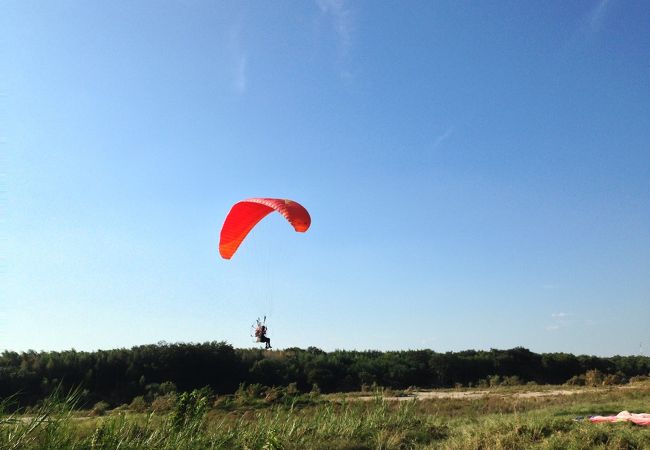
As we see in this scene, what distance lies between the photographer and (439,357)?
44.8 m

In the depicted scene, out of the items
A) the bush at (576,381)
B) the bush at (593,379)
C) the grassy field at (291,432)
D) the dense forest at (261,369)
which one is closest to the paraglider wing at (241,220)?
the grassy field at (291,432)

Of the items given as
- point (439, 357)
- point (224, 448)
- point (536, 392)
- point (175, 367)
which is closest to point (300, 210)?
point (224, 448)

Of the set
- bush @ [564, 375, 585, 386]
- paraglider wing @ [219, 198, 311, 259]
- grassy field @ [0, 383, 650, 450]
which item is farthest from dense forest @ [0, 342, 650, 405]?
grassy field @ [0, 383, 650, 450]

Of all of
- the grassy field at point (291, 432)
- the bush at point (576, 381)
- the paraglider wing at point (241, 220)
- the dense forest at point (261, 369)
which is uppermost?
the paraglider wing at point (241, 220)

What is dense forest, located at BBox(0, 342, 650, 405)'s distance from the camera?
104 feet

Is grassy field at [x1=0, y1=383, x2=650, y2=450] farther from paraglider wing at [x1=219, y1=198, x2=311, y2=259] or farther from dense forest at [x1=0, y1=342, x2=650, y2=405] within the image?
dense forest at [x1=0, y1=342, x2=650, y2=405]

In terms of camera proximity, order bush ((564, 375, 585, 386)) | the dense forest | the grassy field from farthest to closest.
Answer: bush ((564, 375, 585, 386))
the dense forest
the grassy field

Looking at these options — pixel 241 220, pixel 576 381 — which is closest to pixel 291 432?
pixel 241 220

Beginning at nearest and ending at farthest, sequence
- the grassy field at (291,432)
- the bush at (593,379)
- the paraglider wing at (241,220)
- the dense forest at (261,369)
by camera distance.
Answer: the grassy field at (291,432)
the paraglider wing at (241,220)
the dense forest at (261,369)
the bush at (593,379)

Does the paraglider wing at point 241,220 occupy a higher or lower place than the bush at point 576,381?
higher

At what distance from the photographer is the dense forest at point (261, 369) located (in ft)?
104

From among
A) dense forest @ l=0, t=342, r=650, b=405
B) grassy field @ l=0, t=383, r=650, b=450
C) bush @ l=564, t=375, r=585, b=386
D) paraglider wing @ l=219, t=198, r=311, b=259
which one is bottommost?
grassy field @ l=0, t=383, r=650, b=450

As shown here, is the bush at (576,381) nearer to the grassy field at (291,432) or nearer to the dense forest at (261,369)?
the dense forest at (261,369)

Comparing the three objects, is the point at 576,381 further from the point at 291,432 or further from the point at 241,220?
the point at 291,432
